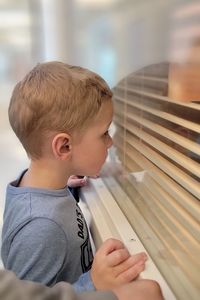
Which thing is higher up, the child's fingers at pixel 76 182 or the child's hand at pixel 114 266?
the child's hand at pixel 114 266

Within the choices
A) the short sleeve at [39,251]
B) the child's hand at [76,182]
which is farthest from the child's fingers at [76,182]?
the short sleeve at [39,251]

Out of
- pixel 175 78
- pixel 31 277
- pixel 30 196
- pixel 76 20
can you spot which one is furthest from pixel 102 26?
pixel 31 277

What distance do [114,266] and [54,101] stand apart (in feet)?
0.91

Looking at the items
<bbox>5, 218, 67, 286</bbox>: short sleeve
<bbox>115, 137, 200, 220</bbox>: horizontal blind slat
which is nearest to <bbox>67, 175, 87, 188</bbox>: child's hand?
<bbox>115, 137, 200, 220</bbox>: horizontal blind slat

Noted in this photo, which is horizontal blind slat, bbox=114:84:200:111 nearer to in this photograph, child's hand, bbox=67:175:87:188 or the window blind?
the window blind

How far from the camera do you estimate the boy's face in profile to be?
2.04 ft

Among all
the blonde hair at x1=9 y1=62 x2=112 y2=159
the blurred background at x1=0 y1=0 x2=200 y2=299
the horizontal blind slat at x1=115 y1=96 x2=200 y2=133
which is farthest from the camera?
the blurred background at x1=0 y1=0 x2=200 y2=299

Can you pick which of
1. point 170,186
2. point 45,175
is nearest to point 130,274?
point 170,186

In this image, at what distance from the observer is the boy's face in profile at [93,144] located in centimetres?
62

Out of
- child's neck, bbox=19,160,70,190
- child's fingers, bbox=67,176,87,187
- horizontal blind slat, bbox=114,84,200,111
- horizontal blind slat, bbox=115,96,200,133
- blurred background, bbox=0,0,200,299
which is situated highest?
blurred background, bbox=0,0,200,299

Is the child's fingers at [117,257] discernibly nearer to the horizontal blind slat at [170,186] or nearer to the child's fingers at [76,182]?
the horizontal blind slat at [170,186]

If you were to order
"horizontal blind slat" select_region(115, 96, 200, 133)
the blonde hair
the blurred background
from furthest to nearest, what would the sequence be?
the blurred background → the blonde hair → "horizontal blind slat" select_region(115, 96, 200, 133)

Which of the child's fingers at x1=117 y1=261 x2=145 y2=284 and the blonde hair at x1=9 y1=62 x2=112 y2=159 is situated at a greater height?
the blonde hair at x1=9 y1=62 x2=112 y2=159

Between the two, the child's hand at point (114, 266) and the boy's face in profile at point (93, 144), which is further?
the boy's face in profile at point (93, 144)
